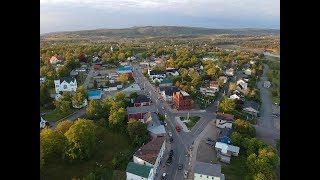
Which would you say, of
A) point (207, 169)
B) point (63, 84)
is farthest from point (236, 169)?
point (63, 84)

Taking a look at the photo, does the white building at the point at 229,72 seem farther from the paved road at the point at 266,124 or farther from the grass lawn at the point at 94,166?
the grass lawn at the point at 94,166

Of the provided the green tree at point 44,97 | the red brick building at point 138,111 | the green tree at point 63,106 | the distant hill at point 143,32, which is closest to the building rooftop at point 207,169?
the red brick building at point 138,111

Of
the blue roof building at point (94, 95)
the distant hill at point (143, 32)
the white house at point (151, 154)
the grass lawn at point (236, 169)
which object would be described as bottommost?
the grass lawn at point (236, 169)
